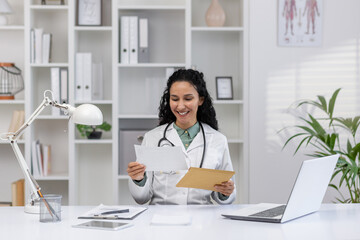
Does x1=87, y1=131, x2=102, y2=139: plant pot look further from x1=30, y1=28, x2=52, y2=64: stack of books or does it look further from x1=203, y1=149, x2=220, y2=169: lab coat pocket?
x1=203, y1=149, x2=220, y2=169: lab coat pocket

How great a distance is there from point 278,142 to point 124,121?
3.92ft

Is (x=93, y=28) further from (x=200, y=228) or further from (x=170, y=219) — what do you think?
(x=200, y=228)

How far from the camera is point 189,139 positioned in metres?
2.72

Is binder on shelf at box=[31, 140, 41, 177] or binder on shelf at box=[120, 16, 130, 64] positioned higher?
binder on shelf at box=[120, 16, 130, 64]

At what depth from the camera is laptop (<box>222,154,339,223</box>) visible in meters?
1.97

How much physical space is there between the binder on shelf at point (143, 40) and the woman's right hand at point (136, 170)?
159cm

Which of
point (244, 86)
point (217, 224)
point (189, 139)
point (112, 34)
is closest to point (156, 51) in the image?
point (112, 34)

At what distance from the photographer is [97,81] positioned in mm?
3922

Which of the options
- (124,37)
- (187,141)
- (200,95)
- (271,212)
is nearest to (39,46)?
(124,37)

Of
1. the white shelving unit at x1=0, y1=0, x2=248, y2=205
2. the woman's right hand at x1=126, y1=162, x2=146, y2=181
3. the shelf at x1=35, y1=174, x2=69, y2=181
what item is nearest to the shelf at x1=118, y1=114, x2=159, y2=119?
the white shelving unit at x1=0, y1=0, x2=248, y2=205

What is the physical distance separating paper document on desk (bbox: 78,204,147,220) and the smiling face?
23.3 inches

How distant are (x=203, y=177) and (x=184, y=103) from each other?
0.58m

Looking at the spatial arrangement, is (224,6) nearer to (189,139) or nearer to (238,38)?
(238,38)

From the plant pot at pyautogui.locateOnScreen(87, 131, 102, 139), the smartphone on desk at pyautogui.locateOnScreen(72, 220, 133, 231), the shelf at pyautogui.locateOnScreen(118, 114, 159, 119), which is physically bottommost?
the smartphone on desk at pyautogui.locateOnScreen(72, 220, 133, 231)
